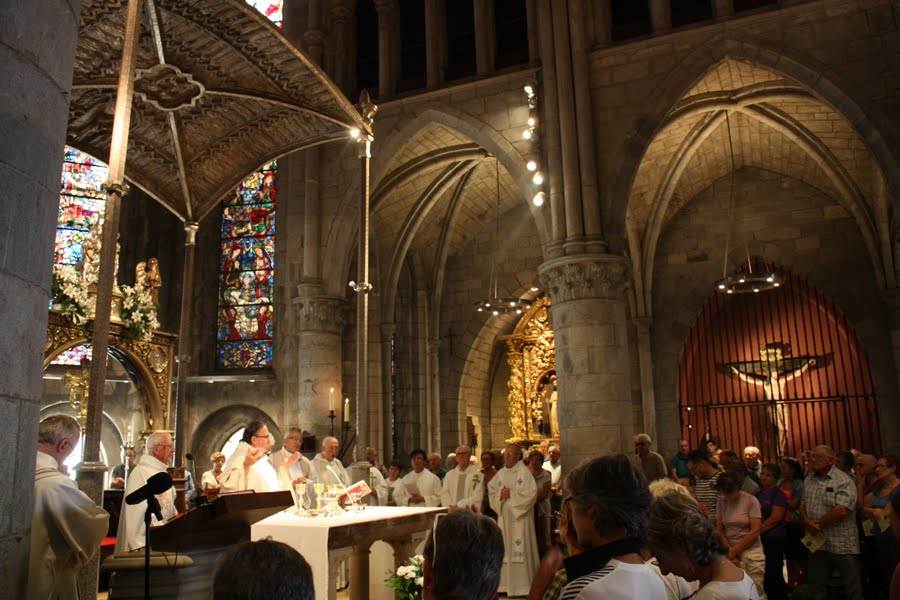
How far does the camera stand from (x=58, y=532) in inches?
127

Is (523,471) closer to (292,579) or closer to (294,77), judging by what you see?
(294,77)

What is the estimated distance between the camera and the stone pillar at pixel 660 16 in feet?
38.2

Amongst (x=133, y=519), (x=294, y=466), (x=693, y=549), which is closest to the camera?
(x=693, y=549)

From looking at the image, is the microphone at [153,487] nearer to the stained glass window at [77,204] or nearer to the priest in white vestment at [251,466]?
the priest in white vestment at [251,466]

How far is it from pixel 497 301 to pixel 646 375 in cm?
428

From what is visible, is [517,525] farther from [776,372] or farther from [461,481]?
[776,372]

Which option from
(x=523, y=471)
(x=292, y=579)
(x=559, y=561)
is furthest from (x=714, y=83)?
(x=292, y=579)

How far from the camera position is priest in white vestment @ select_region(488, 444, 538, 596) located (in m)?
8.45

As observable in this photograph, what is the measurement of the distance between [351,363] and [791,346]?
8.96 metres

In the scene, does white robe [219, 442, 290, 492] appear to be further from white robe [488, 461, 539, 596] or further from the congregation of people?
A: white robe [488, 461, 539, 596]

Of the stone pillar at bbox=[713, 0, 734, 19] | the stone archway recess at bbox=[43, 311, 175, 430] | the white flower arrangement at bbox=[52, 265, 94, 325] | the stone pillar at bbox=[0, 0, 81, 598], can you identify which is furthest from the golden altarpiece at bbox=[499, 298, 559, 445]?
the stone pillar at bbox=[0, 0, 81, 598]

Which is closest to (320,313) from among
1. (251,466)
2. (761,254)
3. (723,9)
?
(251,466)

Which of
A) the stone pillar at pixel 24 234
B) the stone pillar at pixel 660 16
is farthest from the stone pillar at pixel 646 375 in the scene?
the stone pillar at pixel 24 234

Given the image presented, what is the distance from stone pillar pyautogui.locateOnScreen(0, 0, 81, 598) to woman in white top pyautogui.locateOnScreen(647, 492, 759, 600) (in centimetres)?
184
